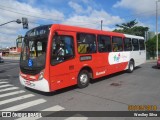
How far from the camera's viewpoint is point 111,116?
5.48 m

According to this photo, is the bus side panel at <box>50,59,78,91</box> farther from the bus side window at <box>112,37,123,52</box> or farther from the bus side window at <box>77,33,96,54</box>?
the bus side window at <box>112,37,123,52</box>

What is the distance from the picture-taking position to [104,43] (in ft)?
35.3

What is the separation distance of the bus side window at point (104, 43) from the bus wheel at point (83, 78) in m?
1.70

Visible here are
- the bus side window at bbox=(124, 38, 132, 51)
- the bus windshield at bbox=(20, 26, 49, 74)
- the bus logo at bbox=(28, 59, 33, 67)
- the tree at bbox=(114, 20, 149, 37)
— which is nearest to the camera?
the bus windshield at bbox=(20, 26, 49, 74)

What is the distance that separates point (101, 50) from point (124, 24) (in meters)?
53.9

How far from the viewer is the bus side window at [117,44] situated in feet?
38.3

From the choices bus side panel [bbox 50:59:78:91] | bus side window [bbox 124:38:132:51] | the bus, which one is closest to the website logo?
the bus

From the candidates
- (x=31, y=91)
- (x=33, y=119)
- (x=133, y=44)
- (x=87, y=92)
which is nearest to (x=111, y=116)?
(x=33, y=119)

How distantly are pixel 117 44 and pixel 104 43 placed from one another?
1689 millimetres

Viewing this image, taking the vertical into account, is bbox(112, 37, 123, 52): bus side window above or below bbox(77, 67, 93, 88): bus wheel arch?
above

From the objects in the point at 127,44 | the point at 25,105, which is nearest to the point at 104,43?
the point at 127,44

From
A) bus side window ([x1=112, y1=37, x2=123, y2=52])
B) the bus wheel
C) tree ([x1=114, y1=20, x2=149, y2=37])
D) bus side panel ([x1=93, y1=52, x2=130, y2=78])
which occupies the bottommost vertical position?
the bus wheel

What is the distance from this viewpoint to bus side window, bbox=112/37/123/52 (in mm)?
11671

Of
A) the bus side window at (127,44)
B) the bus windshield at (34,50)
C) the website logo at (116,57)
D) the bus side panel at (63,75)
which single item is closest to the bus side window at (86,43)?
the bus side panel at (63,75)
